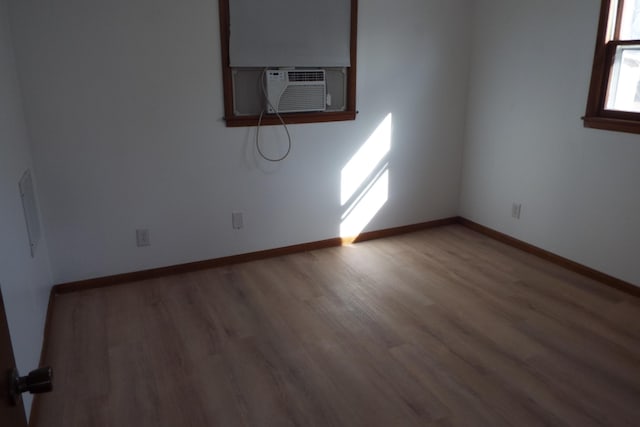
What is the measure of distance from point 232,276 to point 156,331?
0.81m

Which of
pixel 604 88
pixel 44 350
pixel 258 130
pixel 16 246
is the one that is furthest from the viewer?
pixel 258 130

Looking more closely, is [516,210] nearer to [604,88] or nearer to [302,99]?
[604,88]

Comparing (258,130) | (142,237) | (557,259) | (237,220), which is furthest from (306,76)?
(557,259)

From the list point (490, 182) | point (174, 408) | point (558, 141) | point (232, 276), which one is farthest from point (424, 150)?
point (174, 408)

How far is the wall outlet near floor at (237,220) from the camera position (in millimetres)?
3660

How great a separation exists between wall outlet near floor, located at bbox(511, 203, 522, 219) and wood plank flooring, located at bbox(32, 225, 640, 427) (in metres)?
0.46

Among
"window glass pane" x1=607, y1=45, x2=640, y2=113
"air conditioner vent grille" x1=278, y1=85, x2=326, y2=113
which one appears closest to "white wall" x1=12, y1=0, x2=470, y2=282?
"air conditioner vent grille" x1=278, y1=85, x2=326, y2=113

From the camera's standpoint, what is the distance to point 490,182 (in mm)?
4262

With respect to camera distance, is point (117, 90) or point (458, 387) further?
point (117, 90)

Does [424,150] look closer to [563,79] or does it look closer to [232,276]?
[563,79]

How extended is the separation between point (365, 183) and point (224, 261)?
1.31 m

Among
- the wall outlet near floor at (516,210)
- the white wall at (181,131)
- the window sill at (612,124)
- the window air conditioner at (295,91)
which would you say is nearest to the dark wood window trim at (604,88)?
the window sill at (612,124)

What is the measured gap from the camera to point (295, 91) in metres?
3.59

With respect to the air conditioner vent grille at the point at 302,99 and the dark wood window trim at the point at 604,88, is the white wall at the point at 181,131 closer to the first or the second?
the air conditioner vent grille at the point at 302,99
